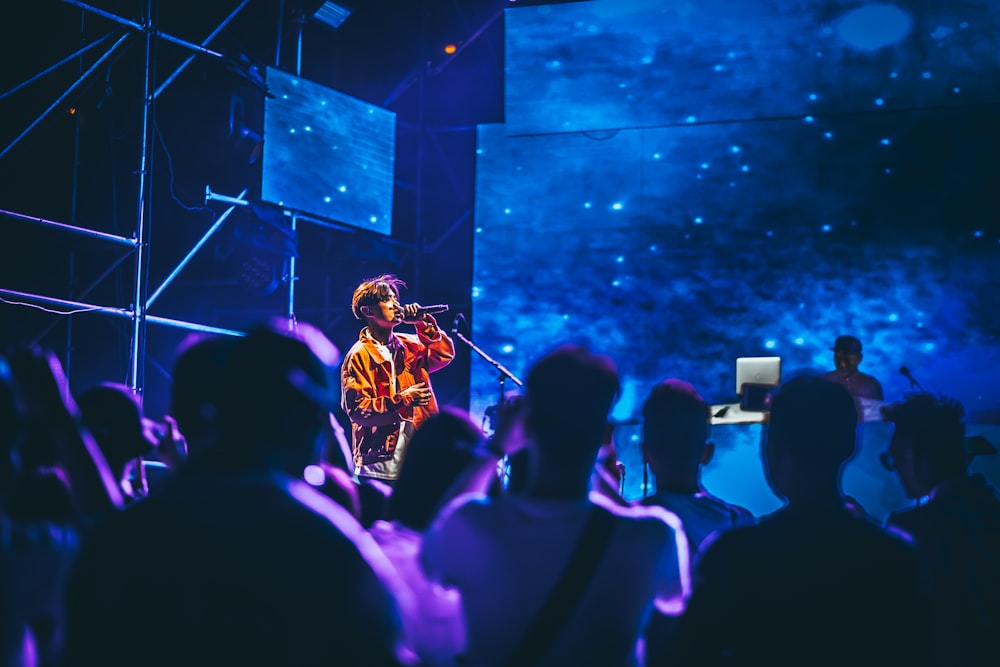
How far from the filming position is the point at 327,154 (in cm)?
873

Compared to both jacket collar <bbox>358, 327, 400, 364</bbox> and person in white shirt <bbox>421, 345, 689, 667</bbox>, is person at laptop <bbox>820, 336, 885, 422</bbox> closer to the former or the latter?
jacket collar <bbox>358, 327, 400, 364</bbox>

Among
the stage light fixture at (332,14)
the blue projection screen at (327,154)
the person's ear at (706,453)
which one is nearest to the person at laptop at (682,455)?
the person's ear at (706,453)

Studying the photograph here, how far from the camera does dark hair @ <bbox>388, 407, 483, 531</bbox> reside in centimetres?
221

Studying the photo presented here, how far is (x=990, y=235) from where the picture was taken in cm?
816

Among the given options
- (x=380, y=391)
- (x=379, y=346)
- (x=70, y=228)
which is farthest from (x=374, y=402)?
(x=70, y=228)

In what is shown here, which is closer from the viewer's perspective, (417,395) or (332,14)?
(417,395)

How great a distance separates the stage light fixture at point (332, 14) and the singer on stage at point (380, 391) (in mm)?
4120

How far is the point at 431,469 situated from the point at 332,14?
311 inches

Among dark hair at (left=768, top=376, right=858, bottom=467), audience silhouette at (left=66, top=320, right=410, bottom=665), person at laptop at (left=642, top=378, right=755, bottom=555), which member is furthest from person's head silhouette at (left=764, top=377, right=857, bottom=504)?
audience silhouette at (left=66, top=320, right=410, bottom=665)

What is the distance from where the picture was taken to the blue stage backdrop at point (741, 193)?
8.30 meters

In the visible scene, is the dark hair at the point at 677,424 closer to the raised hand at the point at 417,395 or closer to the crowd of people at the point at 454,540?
the crowd of people at the point at 454,540

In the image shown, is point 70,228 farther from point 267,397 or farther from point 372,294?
point 267,397

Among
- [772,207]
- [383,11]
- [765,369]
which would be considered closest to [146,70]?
[383,11]

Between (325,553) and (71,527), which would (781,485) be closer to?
(325,553)
